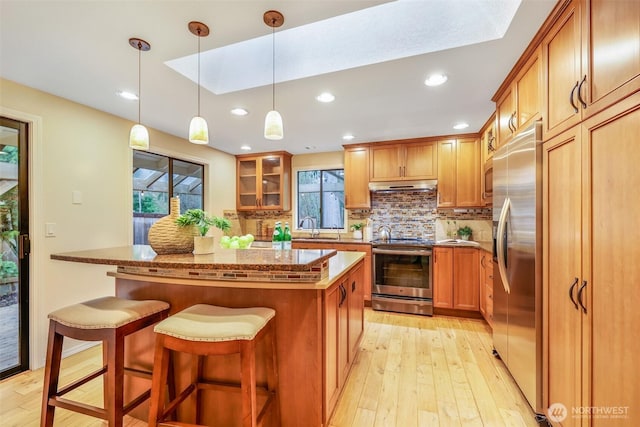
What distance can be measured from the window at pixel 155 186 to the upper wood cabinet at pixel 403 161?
2.65 metres

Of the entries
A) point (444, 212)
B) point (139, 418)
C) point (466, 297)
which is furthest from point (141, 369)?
point (444, 212)

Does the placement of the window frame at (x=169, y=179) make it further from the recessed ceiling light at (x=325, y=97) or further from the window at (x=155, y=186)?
the recessed ceiling light at (x=325, y=97)

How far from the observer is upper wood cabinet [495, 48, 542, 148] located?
167 centimetres

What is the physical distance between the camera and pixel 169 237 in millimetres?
1596

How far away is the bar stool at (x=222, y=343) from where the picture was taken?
1.18m

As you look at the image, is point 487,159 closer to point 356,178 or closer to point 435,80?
point 435,80

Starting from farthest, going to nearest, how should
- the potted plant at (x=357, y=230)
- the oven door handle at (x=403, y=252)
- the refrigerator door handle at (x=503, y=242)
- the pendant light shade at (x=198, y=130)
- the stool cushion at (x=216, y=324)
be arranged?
1. the potted plant at (x=357, y=230)
2. the oven door handle at (x=403, y=252)
3. the refrigerator door handle at (x=503, y=242)
4. the pendant light shade at (x=198, y=130)
5. the stool cushion at (x=216, y=324)

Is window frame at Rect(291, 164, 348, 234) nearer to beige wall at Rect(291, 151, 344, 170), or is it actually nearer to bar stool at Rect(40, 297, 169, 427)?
beige wall at Rect(291, 151, 344, 170)

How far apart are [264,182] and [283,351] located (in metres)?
3.53

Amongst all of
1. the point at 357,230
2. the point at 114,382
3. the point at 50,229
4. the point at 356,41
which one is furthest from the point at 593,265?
the point at 50,229

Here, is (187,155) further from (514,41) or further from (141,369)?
(514,41)

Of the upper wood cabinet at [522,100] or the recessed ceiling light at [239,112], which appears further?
the recessed ceiling light at [239,112]

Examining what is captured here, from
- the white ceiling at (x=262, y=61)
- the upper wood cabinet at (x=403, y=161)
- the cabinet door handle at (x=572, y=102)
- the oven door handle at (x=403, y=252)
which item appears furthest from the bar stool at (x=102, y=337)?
the upper wood cabinet at (x=403, y=161)

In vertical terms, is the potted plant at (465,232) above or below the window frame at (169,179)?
below
